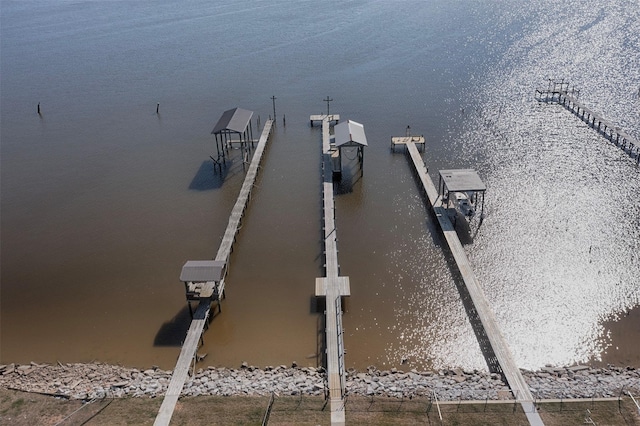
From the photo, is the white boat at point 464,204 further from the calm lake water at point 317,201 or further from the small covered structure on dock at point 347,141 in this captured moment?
the small covered structure on dock at point 347,141

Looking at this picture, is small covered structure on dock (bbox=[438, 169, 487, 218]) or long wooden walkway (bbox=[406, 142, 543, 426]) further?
small covered structure on dock (bbox=[438, 169, 487, 218])

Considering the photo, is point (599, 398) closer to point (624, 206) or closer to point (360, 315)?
Answer: point (360, 315)

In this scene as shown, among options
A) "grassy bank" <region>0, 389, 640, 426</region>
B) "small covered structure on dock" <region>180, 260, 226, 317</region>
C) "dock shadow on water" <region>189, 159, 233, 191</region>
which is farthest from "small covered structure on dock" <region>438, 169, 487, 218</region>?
"dock shadow on water" <region>189, 159, 233, 191</region>

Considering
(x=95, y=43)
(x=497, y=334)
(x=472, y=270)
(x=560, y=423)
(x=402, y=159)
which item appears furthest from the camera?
(x=95, y=43)

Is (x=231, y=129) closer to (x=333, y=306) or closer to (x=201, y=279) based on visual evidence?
(x=201, y=279)

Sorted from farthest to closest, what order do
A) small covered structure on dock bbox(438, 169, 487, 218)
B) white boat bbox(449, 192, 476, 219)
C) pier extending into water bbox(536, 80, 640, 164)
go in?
1. pier extending into water bbox(536, 80, 640, 164)
2. white boat bbox(449, 192, 476, 219)
3. small covered structure on dock bbox(438, 169, 487, 218)

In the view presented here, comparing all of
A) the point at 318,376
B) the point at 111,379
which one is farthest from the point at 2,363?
the point at 318,376

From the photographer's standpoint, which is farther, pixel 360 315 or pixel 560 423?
pixel 360 315

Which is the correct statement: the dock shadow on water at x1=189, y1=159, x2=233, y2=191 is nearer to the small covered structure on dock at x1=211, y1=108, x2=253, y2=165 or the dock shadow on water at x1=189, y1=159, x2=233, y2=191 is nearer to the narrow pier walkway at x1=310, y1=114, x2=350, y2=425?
the small covered structure on dock at x1=211, y1=108, x2=253, y2=165
